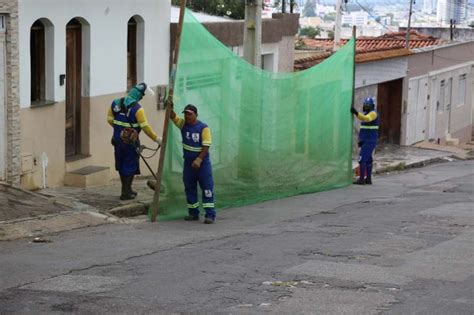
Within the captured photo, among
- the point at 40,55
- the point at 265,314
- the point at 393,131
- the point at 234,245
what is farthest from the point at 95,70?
the point at 393,131

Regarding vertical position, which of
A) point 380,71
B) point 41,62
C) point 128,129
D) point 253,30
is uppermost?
point 253,30

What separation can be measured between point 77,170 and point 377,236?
214 inches

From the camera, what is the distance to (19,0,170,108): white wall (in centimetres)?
1382

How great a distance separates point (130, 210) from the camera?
13.6m

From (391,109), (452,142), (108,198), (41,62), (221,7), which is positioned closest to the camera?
(108,198)

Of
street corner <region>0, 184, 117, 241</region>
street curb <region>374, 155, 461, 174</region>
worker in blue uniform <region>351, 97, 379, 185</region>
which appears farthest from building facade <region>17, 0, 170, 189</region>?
street curb <region>374, 155, 461, 174</region>

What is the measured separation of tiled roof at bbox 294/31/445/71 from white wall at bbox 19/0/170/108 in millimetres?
6852

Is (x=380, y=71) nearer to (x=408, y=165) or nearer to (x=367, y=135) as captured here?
(x=408, y=165)

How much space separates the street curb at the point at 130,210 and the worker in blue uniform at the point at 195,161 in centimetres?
95

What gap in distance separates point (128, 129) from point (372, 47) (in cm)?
2287

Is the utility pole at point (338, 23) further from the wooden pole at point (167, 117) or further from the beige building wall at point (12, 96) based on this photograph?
the wooden pole at point (167, 117)

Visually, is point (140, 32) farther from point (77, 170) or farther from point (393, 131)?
point (393, 131)

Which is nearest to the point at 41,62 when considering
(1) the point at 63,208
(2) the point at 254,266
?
(1) the point at 63,208

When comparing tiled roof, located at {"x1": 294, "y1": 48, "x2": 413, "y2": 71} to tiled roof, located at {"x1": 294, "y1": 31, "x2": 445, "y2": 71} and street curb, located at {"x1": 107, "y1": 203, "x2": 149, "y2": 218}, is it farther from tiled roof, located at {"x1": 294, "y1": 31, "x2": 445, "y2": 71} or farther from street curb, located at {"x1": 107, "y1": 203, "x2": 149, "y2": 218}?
street curb, located at {"x1": 107, "y1": 203, "x2": 149, "y2": 218}
